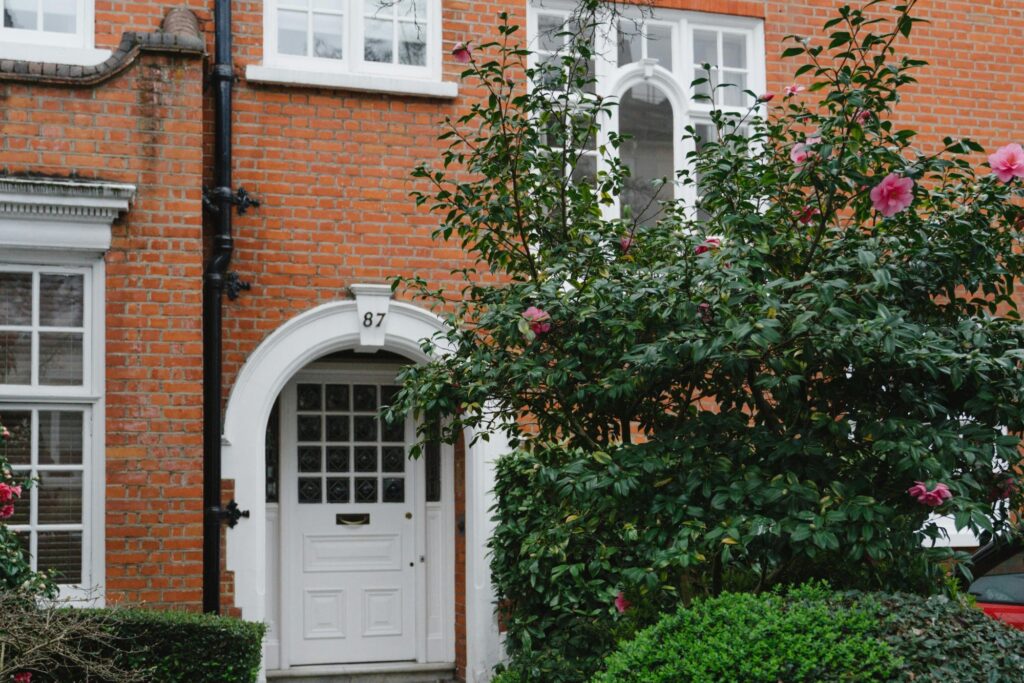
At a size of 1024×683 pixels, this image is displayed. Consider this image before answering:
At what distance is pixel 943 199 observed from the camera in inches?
237

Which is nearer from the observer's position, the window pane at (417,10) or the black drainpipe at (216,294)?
the black drainpipe at (216,294)

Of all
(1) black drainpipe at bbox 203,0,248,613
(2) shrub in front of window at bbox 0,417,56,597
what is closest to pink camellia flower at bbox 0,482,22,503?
(2) shrub in front of window at bbox 0,417,56,597

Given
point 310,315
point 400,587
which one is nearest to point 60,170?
point 310,315

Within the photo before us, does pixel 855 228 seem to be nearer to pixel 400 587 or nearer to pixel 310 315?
pixel 310 315

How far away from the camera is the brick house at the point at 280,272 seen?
329 inches

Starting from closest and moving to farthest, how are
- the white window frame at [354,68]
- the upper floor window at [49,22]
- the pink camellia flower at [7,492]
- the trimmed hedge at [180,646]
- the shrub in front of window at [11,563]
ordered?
1. the shrub in front of window at [11,563]
2. the pink camellia flower at [7,492]
3. the trimmed hedge at [180,646]
4. the upper floor window at [49,22]
5. the white window frame at [354,68]

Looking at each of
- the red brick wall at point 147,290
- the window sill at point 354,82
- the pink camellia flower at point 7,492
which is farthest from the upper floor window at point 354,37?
the pink camellia flower at point 7,492

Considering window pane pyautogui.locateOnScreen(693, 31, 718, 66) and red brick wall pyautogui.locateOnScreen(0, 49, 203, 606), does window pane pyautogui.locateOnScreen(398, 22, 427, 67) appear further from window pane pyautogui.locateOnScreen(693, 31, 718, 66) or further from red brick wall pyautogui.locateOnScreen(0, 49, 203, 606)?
window pane pyautogui.locateOnScreen(693, 31, 718, 66)

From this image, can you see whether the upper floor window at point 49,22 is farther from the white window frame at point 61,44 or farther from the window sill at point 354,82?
the window sill at point 354,82

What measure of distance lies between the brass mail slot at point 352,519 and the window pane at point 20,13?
177 inches

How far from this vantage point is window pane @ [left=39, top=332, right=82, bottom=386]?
8.41m

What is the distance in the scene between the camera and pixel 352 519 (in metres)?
10.6

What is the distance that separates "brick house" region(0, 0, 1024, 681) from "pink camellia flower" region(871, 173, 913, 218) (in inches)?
120

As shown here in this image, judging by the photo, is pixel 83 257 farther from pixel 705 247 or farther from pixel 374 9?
pixel 705 247
